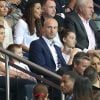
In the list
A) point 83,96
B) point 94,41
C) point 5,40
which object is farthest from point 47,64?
point 83,96

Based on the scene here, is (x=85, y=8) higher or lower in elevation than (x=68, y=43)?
higher

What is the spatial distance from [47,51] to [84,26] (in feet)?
6.42

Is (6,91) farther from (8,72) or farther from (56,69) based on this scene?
(56,69)

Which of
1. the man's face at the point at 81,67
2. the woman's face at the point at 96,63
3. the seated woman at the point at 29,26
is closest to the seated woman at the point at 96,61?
the woman's face at the point at 96,63

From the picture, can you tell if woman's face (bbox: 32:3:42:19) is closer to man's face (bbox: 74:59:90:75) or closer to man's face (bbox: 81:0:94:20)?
man's face (bbox: 81:0:94:20)

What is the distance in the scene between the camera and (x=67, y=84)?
8.52 metres

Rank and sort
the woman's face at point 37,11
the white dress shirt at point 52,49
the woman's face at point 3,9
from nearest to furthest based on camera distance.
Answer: the white dress shirt at point 52,49 → the woman's face at point 3,9 → the woman's face at point 37,11

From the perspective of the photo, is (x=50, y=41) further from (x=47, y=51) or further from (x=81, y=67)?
(x=81, y=67)

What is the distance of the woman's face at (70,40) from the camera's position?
11281 millimetres

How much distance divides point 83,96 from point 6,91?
190cm

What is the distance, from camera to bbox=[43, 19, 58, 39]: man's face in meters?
10.7

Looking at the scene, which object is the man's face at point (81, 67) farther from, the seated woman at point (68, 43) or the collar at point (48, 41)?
the seated woman at point (68, 43)

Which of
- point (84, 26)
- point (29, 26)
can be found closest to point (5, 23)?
point (29, 26)

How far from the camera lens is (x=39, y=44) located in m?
10.4
